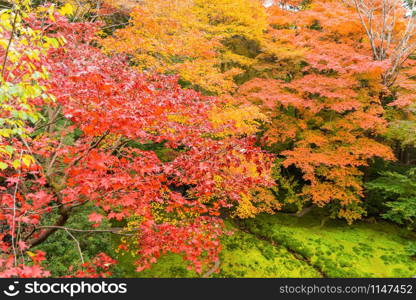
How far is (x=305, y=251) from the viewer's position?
11695 mm

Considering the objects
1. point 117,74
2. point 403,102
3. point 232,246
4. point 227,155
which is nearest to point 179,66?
point 117,74

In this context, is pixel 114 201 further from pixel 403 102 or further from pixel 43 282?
pixel 403 102

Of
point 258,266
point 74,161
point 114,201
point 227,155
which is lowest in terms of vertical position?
point 258,266

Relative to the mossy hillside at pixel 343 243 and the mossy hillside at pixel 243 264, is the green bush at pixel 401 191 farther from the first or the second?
the mossy hillside at pixel 243 264

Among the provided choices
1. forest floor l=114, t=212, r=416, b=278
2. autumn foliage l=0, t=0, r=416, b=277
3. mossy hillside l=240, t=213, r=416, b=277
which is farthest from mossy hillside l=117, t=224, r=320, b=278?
autumn foliage l=0, t=0, r=416, b=277

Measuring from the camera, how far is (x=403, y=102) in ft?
37.1

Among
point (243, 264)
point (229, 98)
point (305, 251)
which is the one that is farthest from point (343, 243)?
point (229, 98)

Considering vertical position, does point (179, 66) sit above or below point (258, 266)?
above

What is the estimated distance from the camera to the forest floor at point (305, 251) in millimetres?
10047

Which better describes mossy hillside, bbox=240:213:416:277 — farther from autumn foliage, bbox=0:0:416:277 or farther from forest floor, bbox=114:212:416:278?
autumn foliage, bbox=0:0:416:277

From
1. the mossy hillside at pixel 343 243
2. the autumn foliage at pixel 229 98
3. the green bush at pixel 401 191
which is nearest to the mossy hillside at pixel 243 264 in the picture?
the mossy hillside at pixel 343 243

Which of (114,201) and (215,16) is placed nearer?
(114,201)

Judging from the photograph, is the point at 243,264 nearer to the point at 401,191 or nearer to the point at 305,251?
the point at 305,251

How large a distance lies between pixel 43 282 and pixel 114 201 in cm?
160
